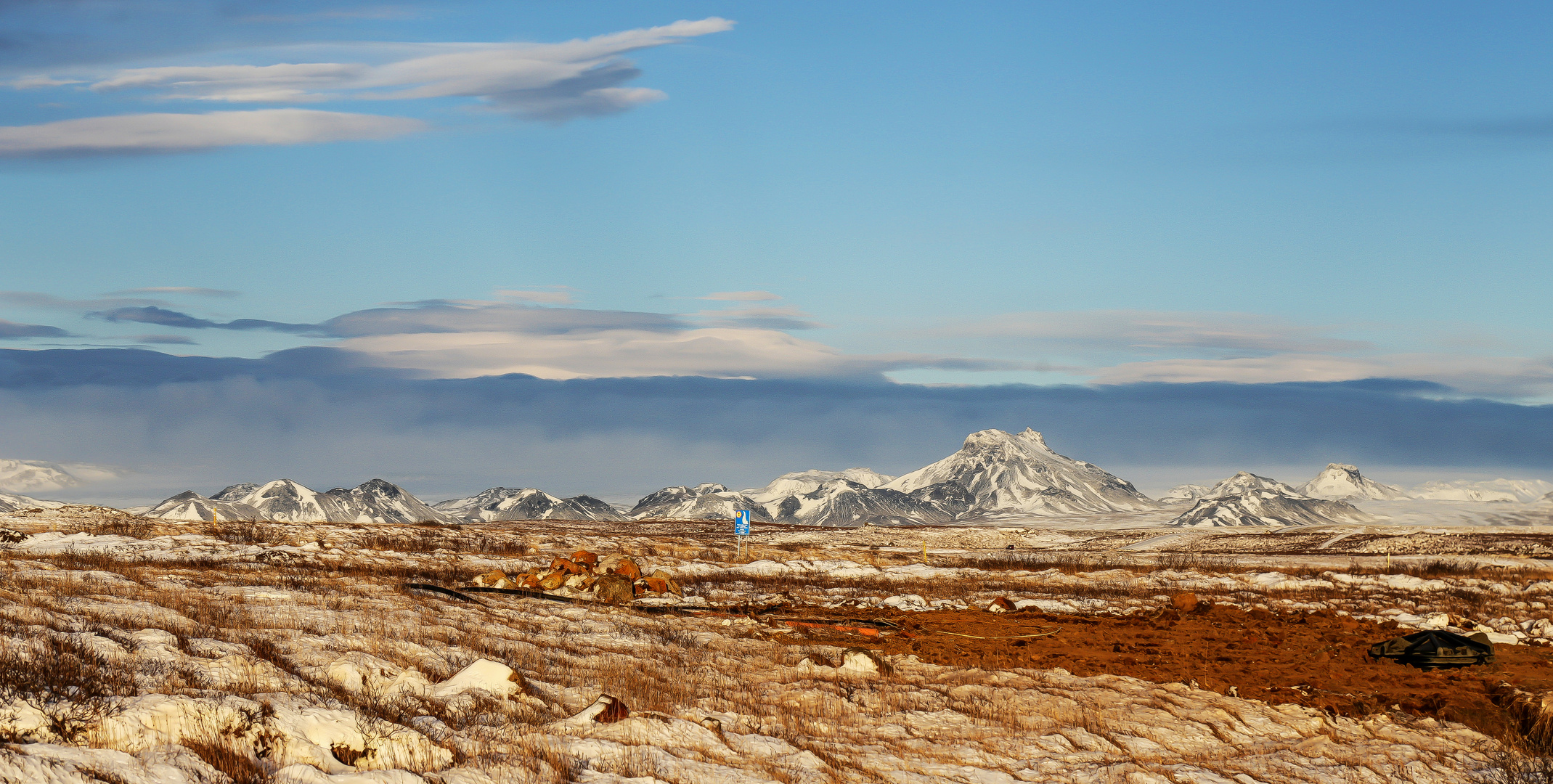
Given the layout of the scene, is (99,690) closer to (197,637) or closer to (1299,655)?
(197,637)

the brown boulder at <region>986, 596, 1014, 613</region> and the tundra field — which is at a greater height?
the tundra field

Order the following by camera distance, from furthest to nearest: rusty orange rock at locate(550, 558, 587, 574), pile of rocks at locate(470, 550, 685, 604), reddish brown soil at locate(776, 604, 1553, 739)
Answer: rusty orange rock at locate(550, 558, 587, 574)
pile of rocks at locate(470, 550, 685, 604)
reddish brown soil at locate(776, 604, 1553, 739)

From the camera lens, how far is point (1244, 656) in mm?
22859

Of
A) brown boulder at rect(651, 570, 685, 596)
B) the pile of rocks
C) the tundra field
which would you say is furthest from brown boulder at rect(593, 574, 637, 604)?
brown boulder at rect(651, 570, 685, 596)

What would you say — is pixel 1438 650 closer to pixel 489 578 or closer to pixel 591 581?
pixel 591 581

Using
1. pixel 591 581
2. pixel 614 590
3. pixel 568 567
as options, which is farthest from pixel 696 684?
pixel 568 567

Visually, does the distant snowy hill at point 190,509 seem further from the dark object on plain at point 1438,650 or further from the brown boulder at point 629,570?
the dark object on plain at point 1438,650

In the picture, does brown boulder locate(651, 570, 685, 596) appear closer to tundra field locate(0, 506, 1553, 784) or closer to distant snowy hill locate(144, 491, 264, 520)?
tundra field locate(0, 506, 1553, 784)

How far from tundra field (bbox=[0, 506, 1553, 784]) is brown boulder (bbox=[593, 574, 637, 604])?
217mm

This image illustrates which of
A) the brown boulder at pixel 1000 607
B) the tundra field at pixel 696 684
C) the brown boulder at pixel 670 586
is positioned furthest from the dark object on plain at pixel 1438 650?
the brown boulder at pixel 670 586

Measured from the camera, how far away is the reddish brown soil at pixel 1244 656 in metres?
18.4

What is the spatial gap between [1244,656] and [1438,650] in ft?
11.6

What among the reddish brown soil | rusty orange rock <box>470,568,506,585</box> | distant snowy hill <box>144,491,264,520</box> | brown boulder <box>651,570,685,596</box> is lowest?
distant snowy hill <box>144,491,264,520</box>

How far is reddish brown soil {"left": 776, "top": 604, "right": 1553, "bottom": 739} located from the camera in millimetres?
18422
